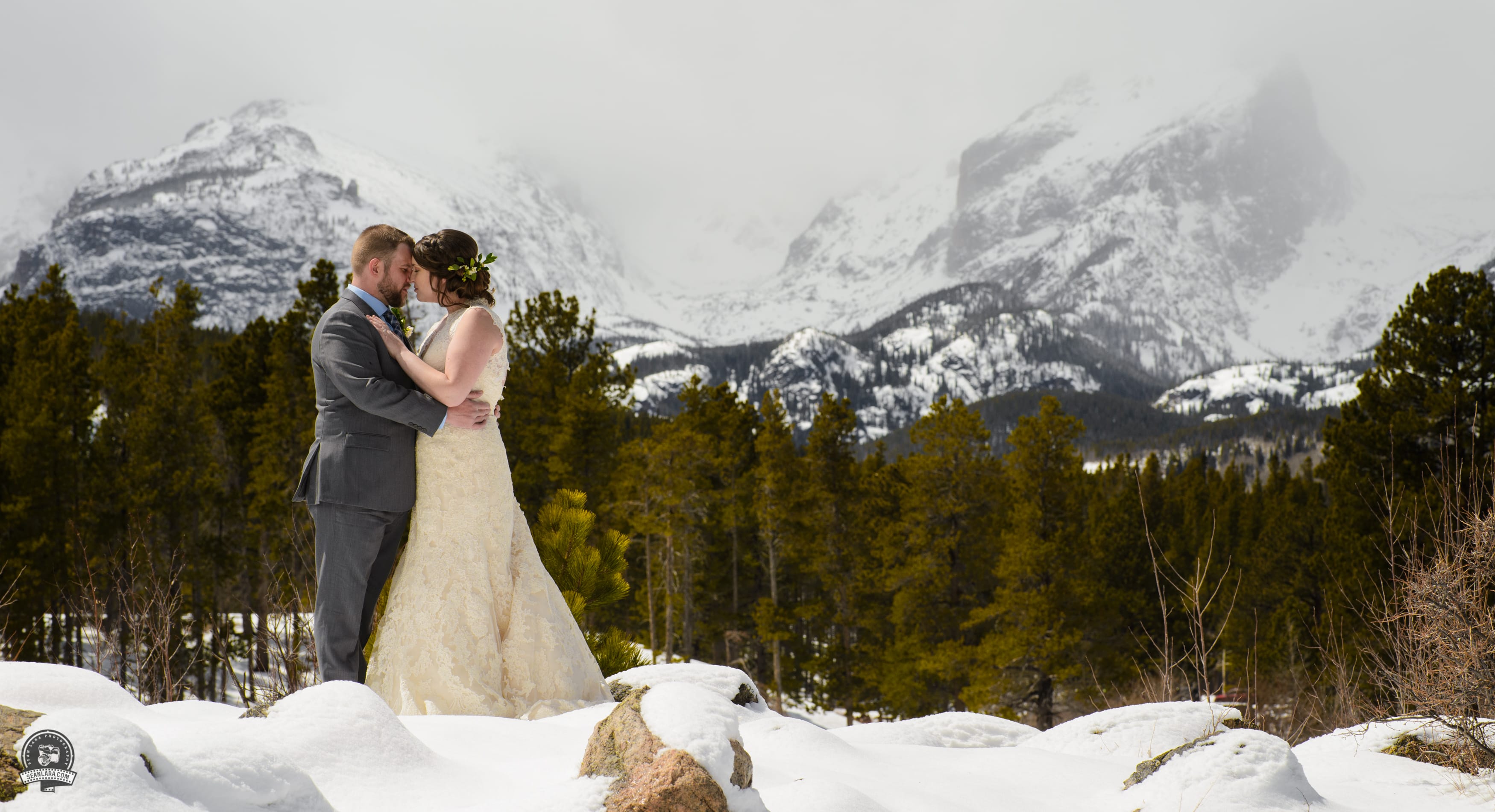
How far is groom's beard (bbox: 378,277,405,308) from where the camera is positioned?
3.98 m

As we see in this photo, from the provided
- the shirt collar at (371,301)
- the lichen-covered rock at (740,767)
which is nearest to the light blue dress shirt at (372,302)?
the shirt collar at (371,301)

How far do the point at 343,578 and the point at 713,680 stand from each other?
68.4 inches

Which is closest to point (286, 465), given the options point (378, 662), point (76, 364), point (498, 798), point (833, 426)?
point (76, 364)

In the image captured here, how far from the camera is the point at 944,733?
4480 mm

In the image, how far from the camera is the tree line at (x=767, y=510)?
17.8 m

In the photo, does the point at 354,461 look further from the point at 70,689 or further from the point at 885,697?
the point at 885,697

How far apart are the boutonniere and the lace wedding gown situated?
0.33 m

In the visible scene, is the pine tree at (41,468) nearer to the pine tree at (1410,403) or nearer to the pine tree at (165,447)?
the pine tree at (165,447)

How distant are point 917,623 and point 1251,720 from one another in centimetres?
1844

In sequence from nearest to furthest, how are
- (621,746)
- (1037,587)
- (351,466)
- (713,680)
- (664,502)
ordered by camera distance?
(621,746)
(351,466)
(713,680)
(1037,587)
(664,502)

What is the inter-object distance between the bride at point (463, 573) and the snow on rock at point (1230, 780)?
8.01 ft

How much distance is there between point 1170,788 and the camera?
332 centimetres

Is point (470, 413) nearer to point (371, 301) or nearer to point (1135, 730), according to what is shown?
point (371, 301)

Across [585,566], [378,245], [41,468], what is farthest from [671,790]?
[41,468]
